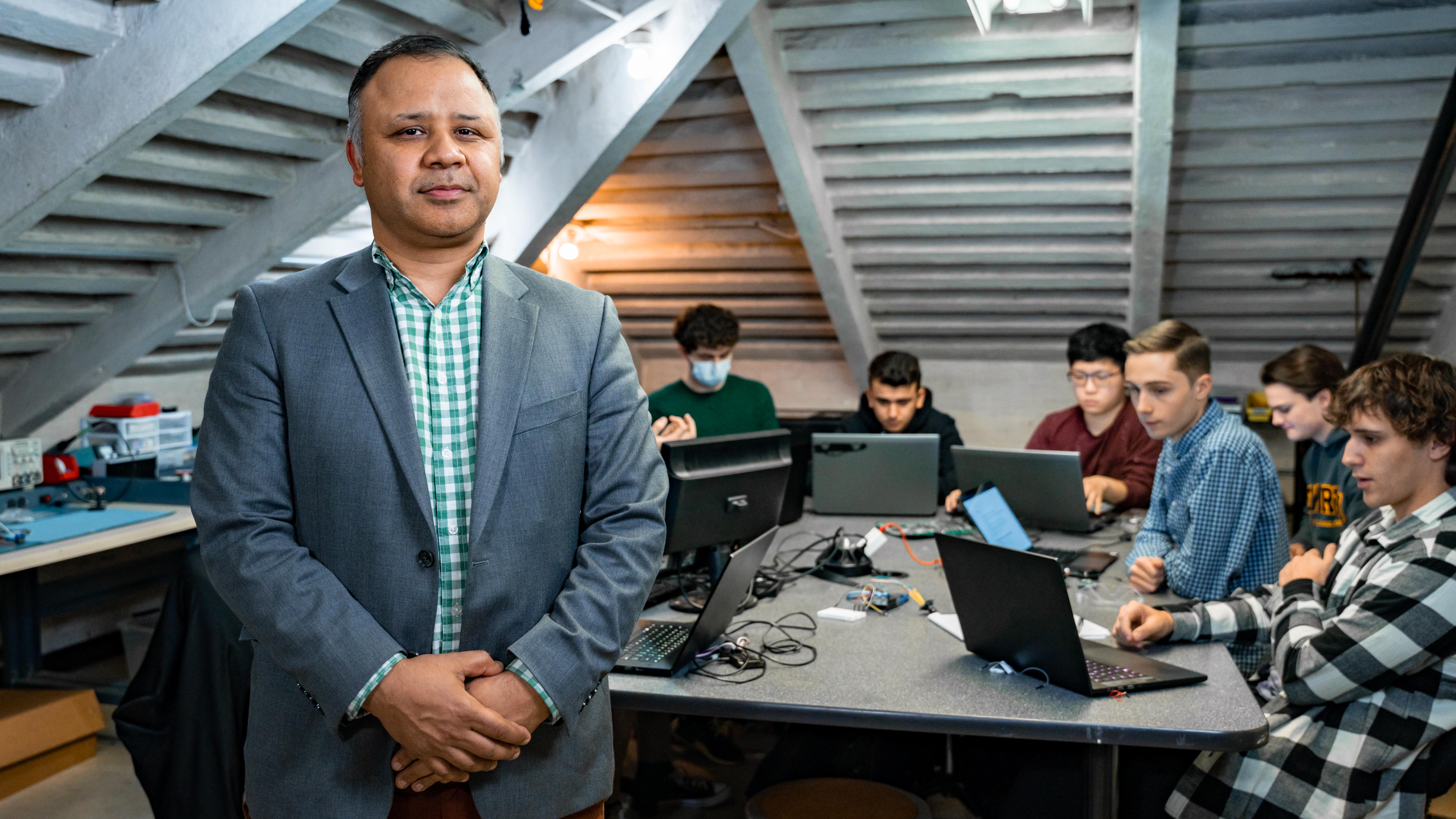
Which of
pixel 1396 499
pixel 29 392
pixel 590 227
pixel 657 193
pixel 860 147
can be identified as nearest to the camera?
pixel 1396 499

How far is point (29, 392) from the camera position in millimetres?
Answer: 3855

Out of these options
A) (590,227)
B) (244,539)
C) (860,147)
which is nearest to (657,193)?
(590,227)

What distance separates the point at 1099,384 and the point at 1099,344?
0.15m

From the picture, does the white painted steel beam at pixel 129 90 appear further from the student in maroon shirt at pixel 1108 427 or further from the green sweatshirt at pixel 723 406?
the student in maroon shirt at pixel 1108 427

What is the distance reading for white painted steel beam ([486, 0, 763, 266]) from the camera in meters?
3.77

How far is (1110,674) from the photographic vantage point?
1.93 m

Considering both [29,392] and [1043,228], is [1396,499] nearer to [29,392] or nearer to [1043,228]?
[1043,228]

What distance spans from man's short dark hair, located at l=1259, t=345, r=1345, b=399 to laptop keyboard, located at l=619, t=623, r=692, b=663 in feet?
6.98

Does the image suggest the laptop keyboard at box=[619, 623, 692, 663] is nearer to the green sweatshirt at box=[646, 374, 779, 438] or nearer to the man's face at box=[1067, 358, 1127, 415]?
the green sweatshirt at box=[646, 374, 779, 438]

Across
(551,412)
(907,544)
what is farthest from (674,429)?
(551,412)

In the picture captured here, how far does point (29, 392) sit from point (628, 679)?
3.10 meters

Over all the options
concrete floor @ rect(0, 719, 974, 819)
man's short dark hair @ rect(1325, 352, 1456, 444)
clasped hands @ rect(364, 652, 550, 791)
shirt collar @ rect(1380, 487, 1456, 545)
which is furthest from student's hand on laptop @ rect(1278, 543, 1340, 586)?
clasped hands @ rect(364, 652, 550, 791)

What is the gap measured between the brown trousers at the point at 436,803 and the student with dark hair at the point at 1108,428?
8.21 ft

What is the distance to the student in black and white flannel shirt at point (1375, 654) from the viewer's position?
1782mm
